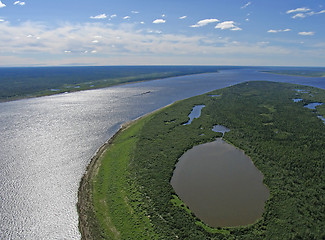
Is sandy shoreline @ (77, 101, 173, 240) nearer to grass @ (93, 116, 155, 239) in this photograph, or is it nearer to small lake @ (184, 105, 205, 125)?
grass @ (93, 116, 155, 239)

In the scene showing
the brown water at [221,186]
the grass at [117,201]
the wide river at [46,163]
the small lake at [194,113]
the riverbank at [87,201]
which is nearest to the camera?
the grass at [117,201]

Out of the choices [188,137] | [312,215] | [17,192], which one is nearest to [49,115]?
[17,192]

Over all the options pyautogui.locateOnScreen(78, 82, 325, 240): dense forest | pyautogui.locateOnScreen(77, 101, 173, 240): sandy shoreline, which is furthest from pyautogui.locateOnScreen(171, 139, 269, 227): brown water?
pyautogui.locateOnScreen(77, 101, 173, 240): sandy shoreline

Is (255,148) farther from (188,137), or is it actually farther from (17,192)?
(17,192)

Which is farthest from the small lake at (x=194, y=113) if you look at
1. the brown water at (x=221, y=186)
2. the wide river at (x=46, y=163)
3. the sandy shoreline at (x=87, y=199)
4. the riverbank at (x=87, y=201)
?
the riverbank at (x=87, y=201)

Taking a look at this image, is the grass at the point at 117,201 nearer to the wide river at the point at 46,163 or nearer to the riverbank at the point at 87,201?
the riverbank at the point at 87,201

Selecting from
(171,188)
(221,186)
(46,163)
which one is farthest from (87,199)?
(221,186)
